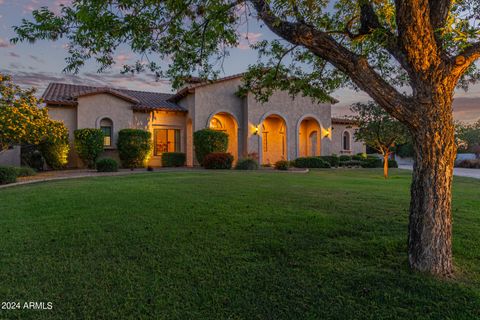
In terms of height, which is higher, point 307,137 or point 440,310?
point 307,137

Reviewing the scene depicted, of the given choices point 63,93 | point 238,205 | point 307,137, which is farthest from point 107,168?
point 307,137

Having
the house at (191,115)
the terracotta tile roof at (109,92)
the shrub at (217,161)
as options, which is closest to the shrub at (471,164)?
the house at (191,115)

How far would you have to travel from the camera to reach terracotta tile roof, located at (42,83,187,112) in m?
18.4

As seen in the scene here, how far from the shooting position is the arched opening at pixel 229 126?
22.7 meters

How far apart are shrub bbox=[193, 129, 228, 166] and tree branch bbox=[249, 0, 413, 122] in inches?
615

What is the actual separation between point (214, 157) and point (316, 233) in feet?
45.3

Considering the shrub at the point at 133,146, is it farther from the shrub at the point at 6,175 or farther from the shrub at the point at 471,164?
the shrub at the point at 471,164

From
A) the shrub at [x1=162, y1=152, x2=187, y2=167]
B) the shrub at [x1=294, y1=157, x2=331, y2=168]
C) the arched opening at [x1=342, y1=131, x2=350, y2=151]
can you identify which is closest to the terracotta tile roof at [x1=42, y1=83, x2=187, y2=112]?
the shrub at [x1=162, y1=152, x2=187, y2=167]

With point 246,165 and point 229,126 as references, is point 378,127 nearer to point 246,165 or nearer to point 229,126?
point 246,165

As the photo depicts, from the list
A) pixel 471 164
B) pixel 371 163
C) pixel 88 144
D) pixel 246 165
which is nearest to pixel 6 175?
pixel 88 144

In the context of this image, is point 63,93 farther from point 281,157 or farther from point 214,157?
point 281,157

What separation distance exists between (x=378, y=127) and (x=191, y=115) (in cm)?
1237

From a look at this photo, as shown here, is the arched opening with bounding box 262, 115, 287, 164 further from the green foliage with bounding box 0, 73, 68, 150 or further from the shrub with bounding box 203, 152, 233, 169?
the green foliage with bounding box 0, 73, 68, 150

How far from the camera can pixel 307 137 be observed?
27.3m
